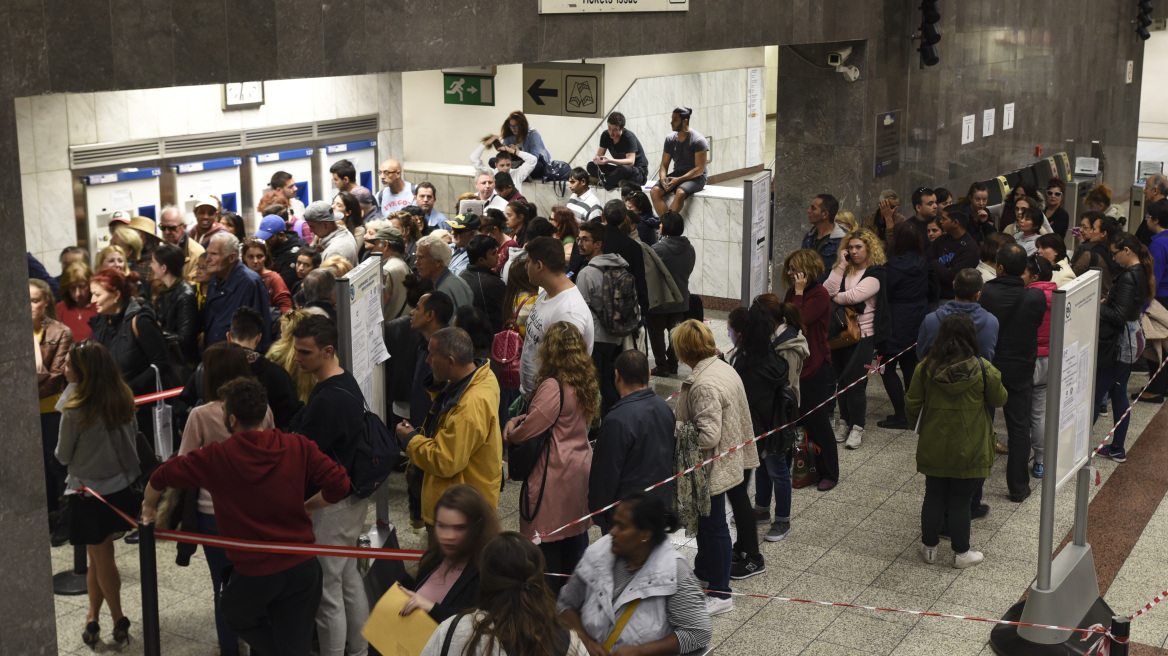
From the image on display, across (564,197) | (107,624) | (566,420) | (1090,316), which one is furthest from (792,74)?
(107,624)

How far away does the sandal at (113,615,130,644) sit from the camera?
20.2ft

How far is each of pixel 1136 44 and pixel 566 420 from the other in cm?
1799

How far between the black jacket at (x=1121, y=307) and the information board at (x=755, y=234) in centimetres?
253

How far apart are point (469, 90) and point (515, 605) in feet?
38.4

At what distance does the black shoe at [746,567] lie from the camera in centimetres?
708

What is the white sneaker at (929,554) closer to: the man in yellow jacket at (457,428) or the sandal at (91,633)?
the man in yellow jacket at (457,428)

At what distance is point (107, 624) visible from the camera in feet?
21.2

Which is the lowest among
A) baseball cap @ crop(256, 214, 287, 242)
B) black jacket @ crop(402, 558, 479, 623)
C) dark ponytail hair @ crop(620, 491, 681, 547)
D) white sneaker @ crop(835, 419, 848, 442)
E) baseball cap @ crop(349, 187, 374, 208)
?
white sneaker @ crop(835, 419, 848, 442)

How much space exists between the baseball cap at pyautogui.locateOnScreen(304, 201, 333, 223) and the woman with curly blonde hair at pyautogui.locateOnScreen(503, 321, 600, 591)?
4.10 meters

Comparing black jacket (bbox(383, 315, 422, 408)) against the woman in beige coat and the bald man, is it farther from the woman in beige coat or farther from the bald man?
the bald man

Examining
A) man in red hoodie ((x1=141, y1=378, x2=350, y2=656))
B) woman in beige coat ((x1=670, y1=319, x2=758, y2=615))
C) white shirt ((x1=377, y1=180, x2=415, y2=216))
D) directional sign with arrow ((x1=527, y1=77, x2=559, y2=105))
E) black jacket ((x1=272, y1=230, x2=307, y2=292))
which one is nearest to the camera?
man in red hoodie ((x1=141, y1=378, x2=350, y2=656))

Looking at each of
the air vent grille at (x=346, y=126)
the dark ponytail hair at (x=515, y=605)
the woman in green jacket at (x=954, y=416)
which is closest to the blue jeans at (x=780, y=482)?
the woman in green jacket at (x=954, y=416)

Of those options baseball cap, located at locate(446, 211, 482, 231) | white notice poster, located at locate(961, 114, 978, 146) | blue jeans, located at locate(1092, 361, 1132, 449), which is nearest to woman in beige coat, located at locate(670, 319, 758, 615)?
baseball cap, located at locate(446, 211, 482, 231)

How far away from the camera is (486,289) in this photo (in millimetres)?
8445
